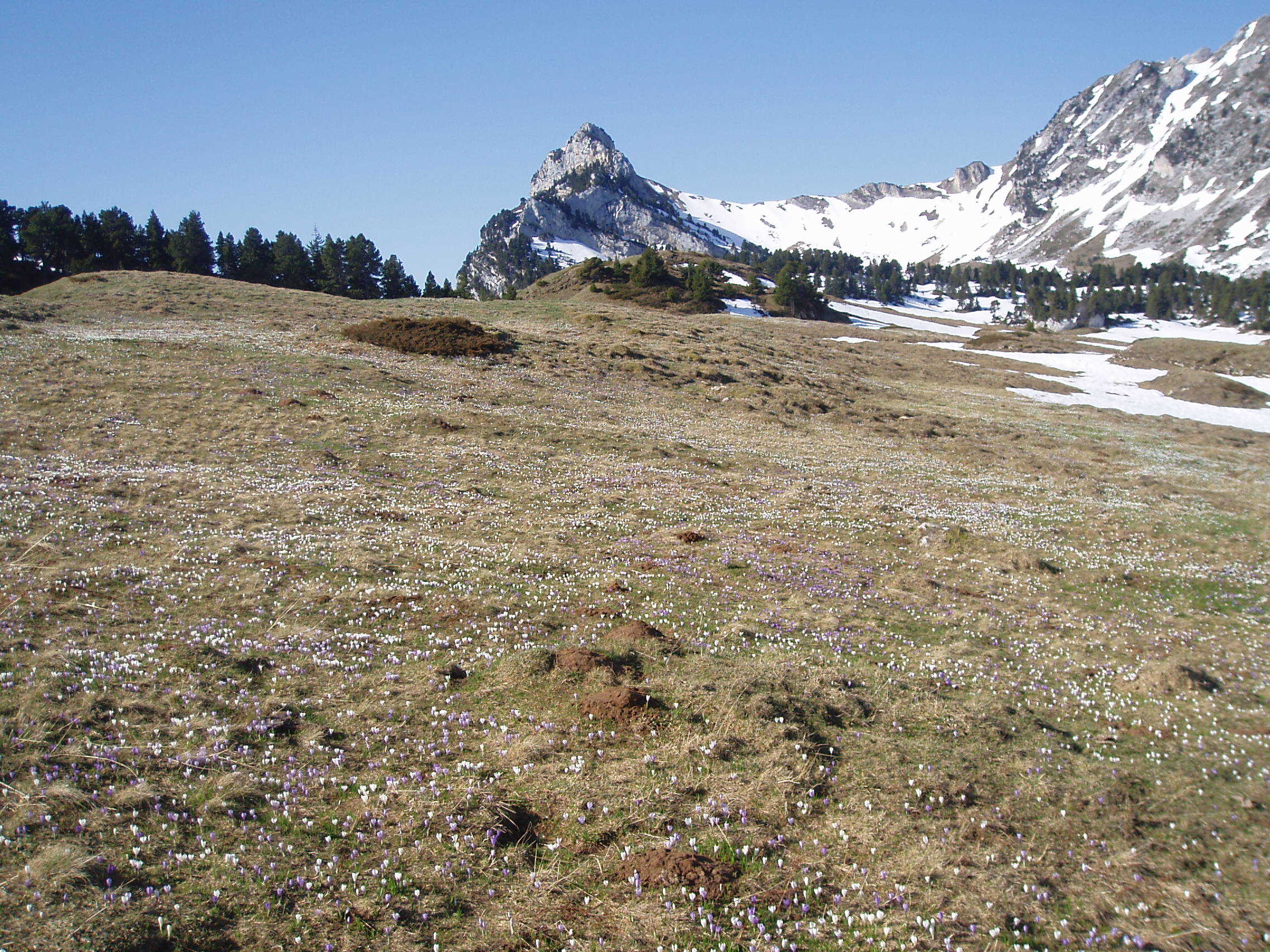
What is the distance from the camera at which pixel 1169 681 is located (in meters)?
13.7

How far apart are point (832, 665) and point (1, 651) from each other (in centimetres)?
1390

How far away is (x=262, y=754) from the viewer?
887cm

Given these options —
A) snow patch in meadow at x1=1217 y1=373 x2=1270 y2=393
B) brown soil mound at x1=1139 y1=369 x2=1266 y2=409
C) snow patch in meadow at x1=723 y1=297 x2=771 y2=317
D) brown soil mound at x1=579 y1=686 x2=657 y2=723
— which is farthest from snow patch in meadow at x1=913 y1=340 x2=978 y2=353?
brown soil mound at x1=579 y1=686 x2=657 y2=723

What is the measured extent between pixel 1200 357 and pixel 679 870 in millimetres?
126880

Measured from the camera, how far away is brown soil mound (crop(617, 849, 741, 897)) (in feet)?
23.9

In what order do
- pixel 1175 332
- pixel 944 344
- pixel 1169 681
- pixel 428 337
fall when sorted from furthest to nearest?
pixel 1175 332 < pixel 944 344 < pixel 428 337 < pixel 1169 681

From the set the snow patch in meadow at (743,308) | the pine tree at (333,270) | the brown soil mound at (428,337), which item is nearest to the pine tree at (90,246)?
the pine tree at (333,270)

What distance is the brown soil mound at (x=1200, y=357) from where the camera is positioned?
90.1 m

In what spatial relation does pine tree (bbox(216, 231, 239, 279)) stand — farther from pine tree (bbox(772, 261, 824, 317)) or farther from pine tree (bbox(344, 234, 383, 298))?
pine tree (bbox(772, 261, 824, 317))

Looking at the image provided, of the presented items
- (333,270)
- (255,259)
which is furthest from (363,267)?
(255,259)

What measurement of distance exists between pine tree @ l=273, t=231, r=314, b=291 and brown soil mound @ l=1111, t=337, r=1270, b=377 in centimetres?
12061

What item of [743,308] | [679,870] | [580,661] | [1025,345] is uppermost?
[743,308]

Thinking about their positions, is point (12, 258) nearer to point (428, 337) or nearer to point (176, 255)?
point (176, 255)

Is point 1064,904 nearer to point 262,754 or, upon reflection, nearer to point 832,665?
point 832,665
